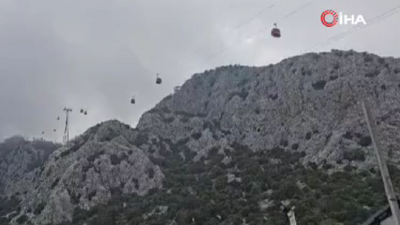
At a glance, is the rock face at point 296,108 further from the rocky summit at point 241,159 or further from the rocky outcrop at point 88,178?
the rocky outcrop at point 88,178

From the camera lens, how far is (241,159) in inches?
2933

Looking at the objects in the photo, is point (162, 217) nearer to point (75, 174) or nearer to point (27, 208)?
point (75, 174)

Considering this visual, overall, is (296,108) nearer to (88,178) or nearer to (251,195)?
(251,195)

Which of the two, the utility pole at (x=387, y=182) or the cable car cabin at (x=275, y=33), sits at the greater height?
the cable car cabin at (x=275, y=33)

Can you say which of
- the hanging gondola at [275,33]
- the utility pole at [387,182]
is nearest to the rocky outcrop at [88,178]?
the hanging gondola at [275,33]

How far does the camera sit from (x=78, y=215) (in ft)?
201

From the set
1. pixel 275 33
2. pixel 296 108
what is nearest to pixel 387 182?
pixel 275 33

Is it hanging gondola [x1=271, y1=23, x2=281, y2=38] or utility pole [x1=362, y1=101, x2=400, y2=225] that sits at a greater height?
hanging gondola [x1=271, y1=23, x2=281, y2=38]

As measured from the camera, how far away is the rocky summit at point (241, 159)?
5225cm

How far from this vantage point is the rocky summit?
5225 cm

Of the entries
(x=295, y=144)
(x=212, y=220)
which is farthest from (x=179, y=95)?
(x=212, y=220)

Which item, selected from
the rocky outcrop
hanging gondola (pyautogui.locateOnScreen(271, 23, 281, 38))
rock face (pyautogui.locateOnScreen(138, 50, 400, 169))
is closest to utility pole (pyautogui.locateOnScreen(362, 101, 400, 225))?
hanging gondola (pyautogui.locateOnScreen(271, 23, 281, 38))

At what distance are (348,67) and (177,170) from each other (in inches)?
1698

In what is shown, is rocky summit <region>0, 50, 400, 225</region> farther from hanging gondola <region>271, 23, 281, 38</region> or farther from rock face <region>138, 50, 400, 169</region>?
hanging gondola <region>271, 23, 281, 38</region>
